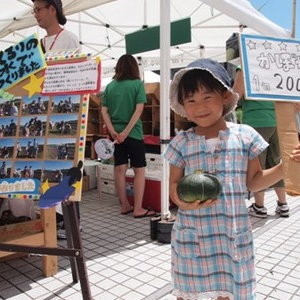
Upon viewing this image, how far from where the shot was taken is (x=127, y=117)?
3676 millimetres

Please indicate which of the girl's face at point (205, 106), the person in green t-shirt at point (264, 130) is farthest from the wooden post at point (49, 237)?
the person in green t-shirt at point (264, 130)

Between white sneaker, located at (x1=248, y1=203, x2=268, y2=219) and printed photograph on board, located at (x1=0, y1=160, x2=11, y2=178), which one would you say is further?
white sneaker, located at (x1=248, y1=203, x2=268, y2=219)

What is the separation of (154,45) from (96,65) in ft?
7.74

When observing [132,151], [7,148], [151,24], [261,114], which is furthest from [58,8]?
[151,24]

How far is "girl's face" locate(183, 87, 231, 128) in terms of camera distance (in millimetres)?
1326

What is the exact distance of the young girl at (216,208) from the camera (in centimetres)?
131

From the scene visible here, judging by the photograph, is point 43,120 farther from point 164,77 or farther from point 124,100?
point 124,100

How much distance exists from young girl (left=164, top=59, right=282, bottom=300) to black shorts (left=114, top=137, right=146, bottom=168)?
233cm

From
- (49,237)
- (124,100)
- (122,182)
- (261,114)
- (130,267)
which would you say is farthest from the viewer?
(122,182)

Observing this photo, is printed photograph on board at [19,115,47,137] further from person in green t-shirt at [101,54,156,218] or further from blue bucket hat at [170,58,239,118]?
person in green t-shirt at [101,54,156,218]

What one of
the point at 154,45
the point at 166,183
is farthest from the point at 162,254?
the point at 154,45

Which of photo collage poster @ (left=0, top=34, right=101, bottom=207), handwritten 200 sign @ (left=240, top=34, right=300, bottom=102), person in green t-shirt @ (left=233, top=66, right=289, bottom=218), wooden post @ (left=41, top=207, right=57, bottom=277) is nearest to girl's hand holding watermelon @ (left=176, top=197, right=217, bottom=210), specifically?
handwritten 200 sign @ (left=240, top=34, right=300, bottom=102)

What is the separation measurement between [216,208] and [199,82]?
0.52 metres

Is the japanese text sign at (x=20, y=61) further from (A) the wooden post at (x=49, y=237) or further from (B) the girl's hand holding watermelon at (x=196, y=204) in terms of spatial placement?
(B) the girl's hand holding watermelon at (x=196, y=204)
